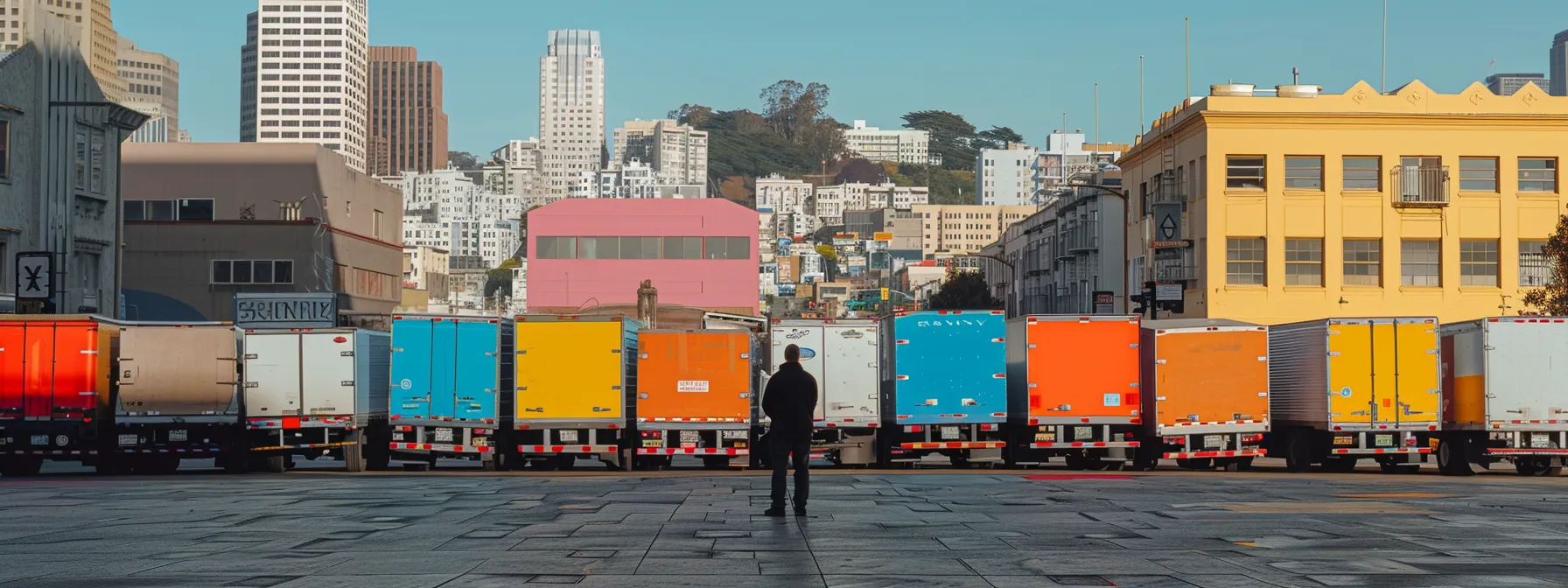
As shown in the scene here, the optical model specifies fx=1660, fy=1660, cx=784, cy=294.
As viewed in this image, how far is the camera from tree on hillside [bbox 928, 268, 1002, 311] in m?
126

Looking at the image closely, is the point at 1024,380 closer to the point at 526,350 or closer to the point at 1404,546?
the point at 526,350

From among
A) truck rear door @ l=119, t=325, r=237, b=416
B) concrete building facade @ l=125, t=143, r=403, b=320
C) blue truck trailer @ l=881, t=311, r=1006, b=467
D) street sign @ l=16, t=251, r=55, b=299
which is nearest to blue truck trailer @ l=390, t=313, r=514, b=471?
truck rear door @ l=119, t=325, r=237, b=416

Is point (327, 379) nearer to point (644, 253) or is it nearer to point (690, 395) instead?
point (690, 395)

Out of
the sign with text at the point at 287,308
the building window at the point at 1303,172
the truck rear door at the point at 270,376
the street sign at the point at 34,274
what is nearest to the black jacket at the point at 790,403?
the truck rear door at the point at 270,376

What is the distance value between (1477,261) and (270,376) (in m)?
43.5

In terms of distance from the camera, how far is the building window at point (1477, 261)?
57.2 meters

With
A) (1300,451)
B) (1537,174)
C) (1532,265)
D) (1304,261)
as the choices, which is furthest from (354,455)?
(1537,174)

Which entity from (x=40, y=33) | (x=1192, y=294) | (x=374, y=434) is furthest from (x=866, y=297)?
(x=374, y=434)

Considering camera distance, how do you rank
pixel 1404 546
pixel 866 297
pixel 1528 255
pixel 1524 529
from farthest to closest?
pixel 866 297, pixel 1528 255, pixel 1524 529, pixel 1404 546

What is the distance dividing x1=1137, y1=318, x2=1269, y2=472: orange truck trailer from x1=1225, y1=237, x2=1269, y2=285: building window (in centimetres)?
2933

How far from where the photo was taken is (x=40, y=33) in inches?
1714

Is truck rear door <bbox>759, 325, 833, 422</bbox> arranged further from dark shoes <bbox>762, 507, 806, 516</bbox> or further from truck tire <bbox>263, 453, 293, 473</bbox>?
dark shoes <bbox>762, 507, 806, 516</bbox>

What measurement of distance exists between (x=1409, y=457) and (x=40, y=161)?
111ft

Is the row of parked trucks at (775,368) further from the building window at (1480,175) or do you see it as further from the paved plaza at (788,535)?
the building window at (1480,175)
